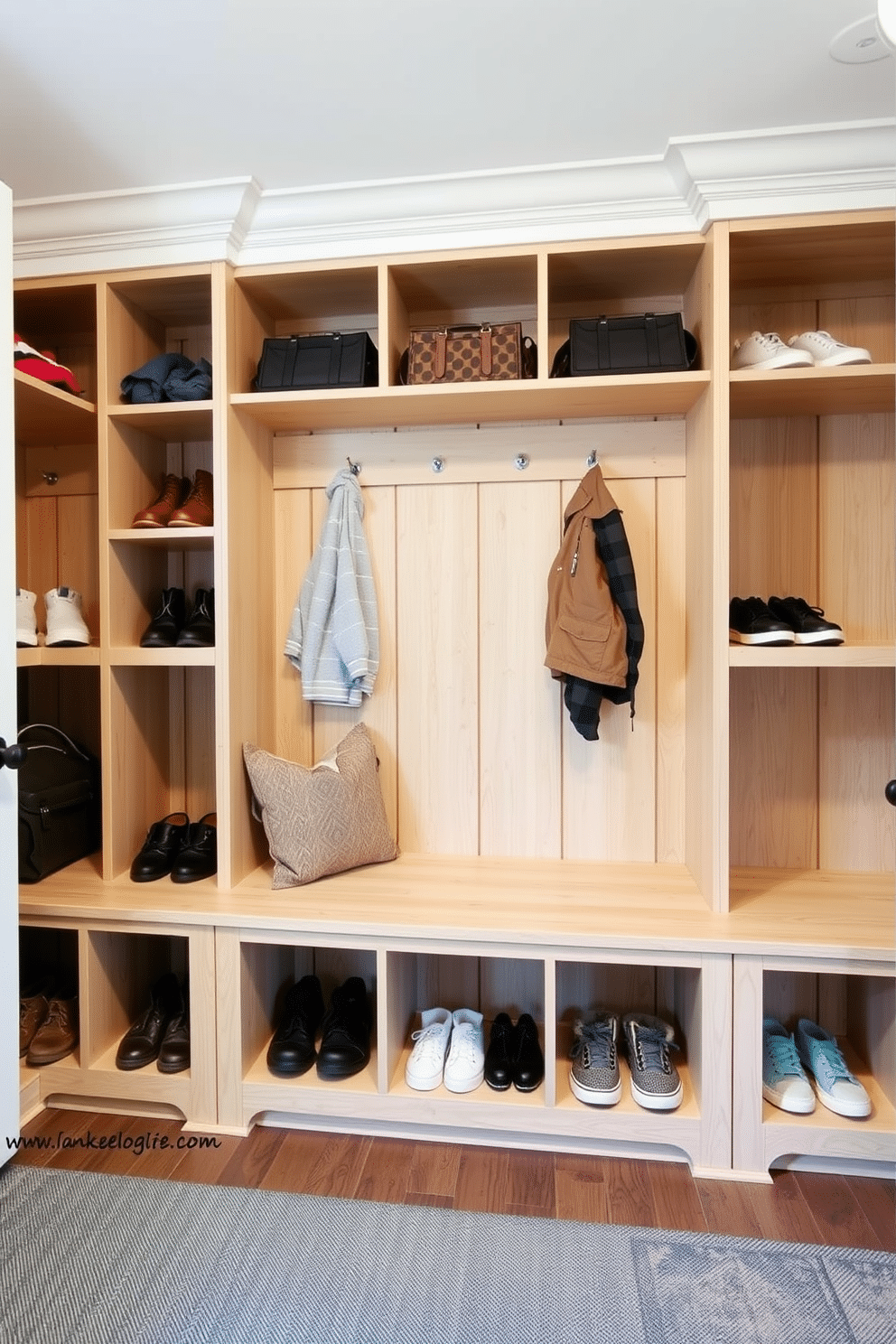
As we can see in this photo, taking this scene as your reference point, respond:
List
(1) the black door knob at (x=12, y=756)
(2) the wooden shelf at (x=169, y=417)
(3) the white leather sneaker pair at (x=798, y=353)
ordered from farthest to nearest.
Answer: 1. (2) the wooden shelf at (x=169, y=417)
2. (3) the white leather sneaker pair at (x=798, y=353)
3. (1) the black door knob at (x=12, y=756)

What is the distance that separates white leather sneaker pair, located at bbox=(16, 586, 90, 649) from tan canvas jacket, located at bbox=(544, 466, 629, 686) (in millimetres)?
1287

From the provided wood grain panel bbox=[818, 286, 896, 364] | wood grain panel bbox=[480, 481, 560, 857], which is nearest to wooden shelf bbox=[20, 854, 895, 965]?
wood grain panel bbox=[480, 481, 560, 857]

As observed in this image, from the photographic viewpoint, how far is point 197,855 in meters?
→ 2.09

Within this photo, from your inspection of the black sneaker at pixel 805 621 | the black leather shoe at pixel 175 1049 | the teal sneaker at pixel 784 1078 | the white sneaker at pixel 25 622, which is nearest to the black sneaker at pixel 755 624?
the black sneaker at pixel 805 621

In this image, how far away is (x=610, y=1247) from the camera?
58.9 inches

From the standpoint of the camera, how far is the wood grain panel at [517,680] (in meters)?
2.22

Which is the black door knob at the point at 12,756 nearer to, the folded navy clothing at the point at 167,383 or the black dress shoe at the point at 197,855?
the black dress shoe at the point at 197,855

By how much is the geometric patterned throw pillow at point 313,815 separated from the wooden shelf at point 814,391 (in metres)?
1.40

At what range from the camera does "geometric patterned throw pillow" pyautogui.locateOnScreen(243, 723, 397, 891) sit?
6.63 ft

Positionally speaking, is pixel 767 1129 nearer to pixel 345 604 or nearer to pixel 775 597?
pixel 775 597

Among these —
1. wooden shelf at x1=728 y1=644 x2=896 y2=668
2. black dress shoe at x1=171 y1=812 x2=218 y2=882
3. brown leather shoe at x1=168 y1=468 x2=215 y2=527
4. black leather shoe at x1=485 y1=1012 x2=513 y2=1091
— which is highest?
brown leather shoe at x1=168 y1=468 x2=215 y2=527

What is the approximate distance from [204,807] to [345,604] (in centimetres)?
79

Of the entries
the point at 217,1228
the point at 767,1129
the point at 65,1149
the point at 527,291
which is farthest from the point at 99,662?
the point at 767,1129

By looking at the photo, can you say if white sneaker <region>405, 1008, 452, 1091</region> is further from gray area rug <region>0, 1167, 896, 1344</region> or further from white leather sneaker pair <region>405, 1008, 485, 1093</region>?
gray area rug <region>0, 1167, 896, 1344</region>
